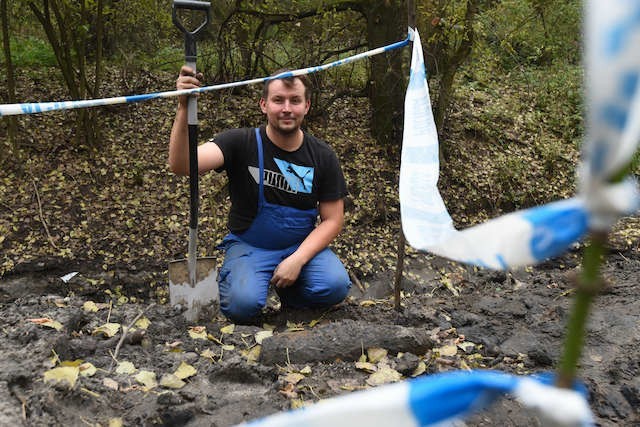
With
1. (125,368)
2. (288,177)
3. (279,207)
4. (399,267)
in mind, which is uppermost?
(288,177)

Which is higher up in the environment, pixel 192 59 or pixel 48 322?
pixel 192 59

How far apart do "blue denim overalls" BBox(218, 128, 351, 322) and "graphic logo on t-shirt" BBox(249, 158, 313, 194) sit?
1.6 inches

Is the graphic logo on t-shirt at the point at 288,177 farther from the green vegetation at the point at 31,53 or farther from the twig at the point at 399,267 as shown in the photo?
the green vegetation at the point at 31,53

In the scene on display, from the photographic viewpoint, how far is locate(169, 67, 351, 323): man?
2912mm

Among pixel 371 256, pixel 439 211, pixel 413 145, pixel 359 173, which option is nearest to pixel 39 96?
pixel 359 173

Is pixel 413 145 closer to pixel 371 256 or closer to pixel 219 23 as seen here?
pixel 371 256

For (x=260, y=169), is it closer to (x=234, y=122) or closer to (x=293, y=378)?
(x=293, y=378)

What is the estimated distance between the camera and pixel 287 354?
7.03ft

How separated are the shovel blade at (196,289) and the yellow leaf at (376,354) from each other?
124cm

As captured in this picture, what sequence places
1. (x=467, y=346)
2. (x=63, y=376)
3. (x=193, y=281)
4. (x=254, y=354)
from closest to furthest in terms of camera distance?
(x=63, y=376)
(x=254, y=354)
(x=467, y=346)
(x=193, y=281)

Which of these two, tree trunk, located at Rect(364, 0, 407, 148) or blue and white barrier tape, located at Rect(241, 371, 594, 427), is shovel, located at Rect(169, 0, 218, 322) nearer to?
blue and white barrier tape, located at Rect(241, 371, 594, 427)

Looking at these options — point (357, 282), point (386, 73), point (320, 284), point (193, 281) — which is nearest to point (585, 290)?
point (320, 284)

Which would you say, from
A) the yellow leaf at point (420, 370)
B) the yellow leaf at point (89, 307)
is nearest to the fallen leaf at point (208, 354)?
the yellow leaf at point (89, 307)

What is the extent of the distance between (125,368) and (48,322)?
0.47 m
